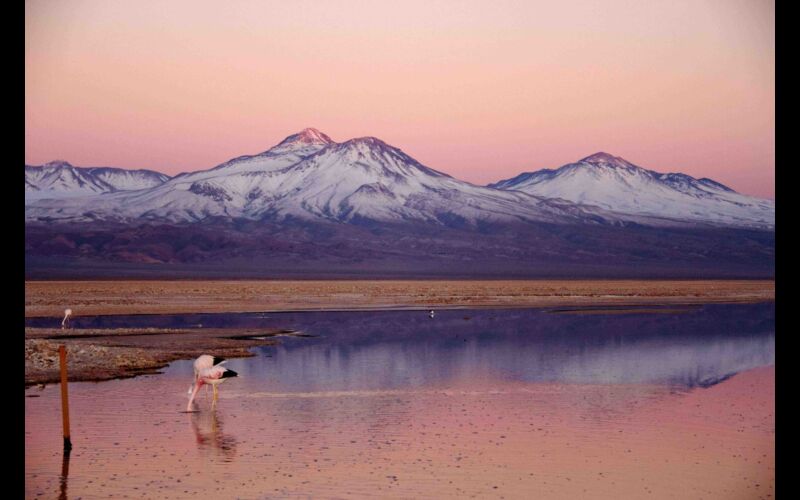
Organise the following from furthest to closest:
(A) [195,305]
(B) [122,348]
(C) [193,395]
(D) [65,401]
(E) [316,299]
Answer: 1. (E) [316,299]
2. (A) [195,305]
3. (B) [122,348]
4. (C) [193,395]
5. (D) [65,401]

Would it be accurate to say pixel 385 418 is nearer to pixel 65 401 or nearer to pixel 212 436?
pixel 212 436

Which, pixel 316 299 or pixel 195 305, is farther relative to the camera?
pixel 316 299

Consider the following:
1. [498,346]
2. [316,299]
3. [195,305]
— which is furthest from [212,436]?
[316,299]

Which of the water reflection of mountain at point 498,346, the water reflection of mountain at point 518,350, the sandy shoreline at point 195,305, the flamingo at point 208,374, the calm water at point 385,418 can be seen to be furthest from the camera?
the sandy shoreline at point 195,305

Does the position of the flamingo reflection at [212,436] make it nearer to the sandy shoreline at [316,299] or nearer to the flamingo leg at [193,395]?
the flamingo leg at [193,395]

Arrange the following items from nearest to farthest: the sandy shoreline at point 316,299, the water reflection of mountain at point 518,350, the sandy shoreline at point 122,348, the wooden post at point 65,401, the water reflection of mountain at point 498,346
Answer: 1. the wooden post at point 65,401
2. the sandy shoreline at point 122,348
3. the water reflection of mountain at point 518,350
4. the water reflection of mountain at point 498,346
5. the sandy shoreline at point 316,299

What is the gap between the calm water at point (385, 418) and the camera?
14.5 metres

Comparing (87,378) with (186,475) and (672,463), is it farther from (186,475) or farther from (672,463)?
(672,463)

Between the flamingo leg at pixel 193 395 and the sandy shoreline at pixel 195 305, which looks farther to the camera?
the sandy shoreline at pixel 195 305

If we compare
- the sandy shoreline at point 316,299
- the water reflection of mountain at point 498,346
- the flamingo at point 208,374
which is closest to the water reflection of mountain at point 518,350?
the water reflection of mountain at point 498,346

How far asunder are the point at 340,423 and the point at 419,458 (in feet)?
10.4

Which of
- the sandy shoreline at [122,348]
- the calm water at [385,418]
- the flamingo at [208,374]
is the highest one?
the flamingo at [208,374]

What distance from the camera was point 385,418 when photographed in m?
19.1
